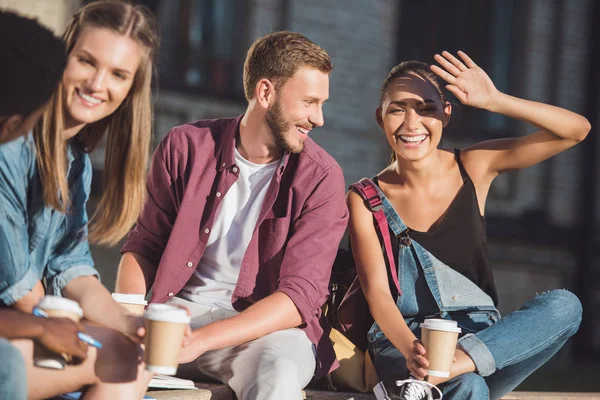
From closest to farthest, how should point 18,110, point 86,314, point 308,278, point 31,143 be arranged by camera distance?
point 18,110 → point 31,143 → point 86,314 → point 308,278

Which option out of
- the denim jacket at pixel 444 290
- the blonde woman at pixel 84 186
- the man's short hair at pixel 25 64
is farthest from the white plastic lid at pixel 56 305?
the denim jacket at pixel 444 290

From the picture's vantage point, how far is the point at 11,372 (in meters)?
2.33

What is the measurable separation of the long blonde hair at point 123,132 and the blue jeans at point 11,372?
59 cm

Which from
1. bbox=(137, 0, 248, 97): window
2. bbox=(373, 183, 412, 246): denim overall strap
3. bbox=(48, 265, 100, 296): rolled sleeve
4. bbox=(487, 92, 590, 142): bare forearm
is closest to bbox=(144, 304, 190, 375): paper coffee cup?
bbox=(48, 265, 100, 296): rolled sleeve

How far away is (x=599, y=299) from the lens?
11445mm

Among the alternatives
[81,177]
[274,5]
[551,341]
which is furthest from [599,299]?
[81,177]

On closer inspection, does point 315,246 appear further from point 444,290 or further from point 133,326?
point 133,326

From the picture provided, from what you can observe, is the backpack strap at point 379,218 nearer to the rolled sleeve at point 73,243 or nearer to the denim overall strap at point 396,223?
the denim overall strap at point 396,223

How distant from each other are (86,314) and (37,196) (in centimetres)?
40

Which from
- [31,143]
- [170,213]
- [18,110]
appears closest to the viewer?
[18,110]

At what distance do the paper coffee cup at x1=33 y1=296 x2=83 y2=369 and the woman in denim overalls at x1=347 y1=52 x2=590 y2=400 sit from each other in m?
1.47

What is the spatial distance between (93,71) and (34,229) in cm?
50

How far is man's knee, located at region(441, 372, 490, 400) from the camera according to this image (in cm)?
356

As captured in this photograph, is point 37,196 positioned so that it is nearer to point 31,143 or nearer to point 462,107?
point 31,143
